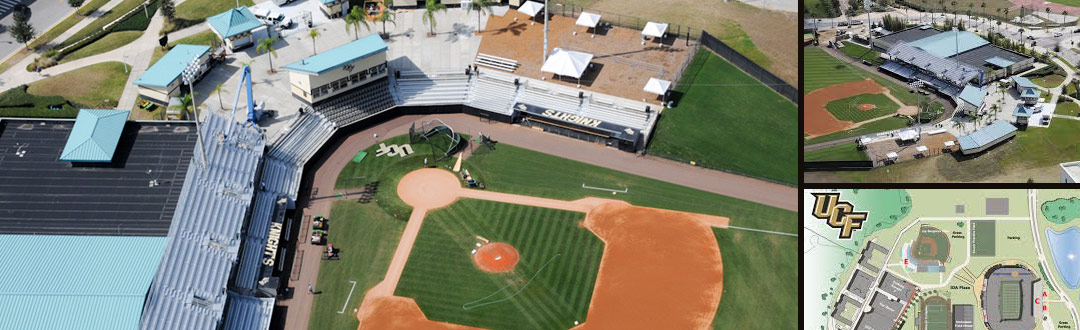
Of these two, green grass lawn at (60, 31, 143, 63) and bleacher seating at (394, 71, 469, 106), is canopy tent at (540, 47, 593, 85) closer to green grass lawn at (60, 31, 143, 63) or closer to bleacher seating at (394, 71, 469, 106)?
bleacher seating at (394, 71, 469, 106)

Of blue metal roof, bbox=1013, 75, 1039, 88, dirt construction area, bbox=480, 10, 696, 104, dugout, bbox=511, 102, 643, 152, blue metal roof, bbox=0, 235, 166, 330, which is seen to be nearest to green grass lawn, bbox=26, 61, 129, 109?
blue metal roof, bbox=0, 235, 166, 330

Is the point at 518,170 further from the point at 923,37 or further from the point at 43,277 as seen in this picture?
the point at 923,37

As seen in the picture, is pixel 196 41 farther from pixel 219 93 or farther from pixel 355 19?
pixel 355 19

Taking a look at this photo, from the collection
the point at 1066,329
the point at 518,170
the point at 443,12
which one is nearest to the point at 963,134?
the point at 518,170

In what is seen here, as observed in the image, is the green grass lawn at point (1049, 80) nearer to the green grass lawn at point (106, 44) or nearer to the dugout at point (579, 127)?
the dugout at point (579, 127)

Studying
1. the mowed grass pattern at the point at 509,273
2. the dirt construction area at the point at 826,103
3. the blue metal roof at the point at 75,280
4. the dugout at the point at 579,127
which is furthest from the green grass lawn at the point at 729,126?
the blue metal roof at the point at 75,280

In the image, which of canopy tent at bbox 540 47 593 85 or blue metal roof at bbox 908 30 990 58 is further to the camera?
blue metal roof at bbox 908 30 990 58

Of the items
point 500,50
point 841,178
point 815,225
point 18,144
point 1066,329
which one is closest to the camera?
point 815,225

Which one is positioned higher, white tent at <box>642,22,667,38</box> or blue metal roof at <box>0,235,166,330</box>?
white tent at <box>642,22,667,38</box>
